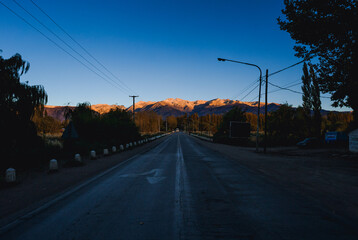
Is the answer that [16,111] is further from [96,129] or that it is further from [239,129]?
[239,129]

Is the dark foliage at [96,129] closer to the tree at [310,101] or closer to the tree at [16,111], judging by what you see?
the tree at [16,111]

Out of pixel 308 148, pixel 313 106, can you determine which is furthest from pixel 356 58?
pixel 313 106

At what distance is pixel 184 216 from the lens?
480 cm

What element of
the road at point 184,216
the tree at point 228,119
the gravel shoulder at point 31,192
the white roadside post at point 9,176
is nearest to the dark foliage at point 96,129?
the gravel shoulder at point 31,192

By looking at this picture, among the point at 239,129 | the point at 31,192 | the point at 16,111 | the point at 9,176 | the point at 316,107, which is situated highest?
the point at 316,107

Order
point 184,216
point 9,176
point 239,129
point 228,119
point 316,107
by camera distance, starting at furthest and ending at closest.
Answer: point 228,119
point 316,107
point 239,129
point 9,176
point 184,216

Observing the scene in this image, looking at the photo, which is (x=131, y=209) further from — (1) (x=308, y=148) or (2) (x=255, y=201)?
(1) (x=308, y=148)

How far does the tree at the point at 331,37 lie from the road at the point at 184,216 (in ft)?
35.5

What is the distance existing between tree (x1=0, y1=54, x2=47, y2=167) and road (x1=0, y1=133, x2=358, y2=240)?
6.74m

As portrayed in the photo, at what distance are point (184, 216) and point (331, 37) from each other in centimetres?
1581

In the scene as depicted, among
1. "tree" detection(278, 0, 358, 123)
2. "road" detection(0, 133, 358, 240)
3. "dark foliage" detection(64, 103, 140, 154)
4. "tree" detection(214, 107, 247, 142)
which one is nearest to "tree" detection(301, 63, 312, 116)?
"tree" detection(214, 107, 247, 142)

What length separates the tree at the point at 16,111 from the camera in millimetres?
10984

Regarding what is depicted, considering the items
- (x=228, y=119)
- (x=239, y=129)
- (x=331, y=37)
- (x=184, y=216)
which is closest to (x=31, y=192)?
(x=184, y=216)

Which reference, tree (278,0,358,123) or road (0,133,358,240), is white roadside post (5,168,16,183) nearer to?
road (0,133,358,240)
